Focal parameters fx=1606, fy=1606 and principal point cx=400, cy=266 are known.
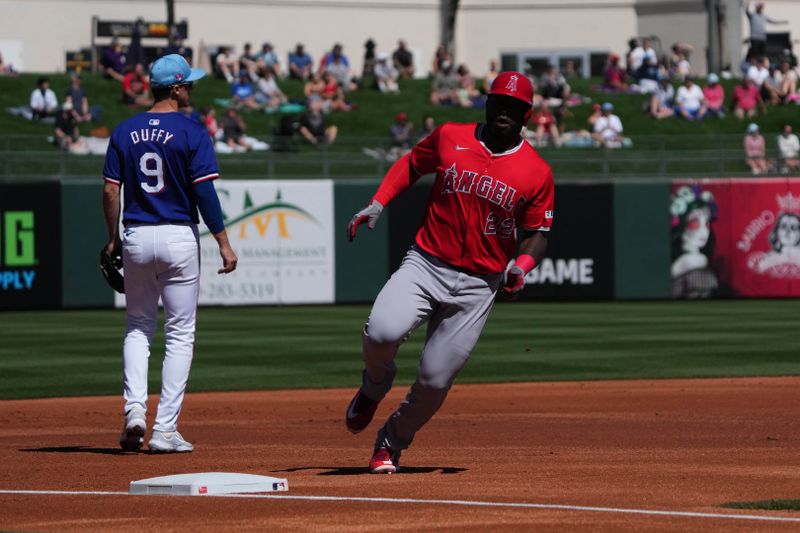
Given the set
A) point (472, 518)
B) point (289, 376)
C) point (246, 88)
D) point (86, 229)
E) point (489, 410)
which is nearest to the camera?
point (472, 518)

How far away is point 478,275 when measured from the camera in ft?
25.2

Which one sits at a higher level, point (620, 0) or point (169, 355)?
point (620, 0)

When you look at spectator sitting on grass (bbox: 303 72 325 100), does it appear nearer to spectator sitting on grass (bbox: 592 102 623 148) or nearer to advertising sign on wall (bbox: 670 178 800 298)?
Result: spectator sitting on grass (bbox: 592 102 623 148)

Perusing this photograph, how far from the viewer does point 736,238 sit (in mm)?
26609

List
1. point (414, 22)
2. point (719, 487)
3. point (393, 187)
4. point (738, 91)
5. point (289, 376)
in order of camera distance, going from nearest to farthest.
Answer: point (719, 487) < point (393, 187) < point (289, 376) < point (738, 91) < point (414, 22)

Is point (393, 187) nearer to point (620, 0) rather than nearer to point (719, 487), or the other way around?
point (719, 487)

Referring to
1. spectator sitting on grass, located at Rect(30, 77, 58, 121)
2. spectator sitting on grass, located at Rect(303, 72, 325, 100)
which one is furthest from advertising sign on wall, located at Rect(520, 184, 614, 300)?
spectator sitting on grass, located at Rect(30, 77, 58, 121)

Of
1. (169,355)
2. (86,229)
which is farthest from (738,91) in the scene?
(169,355)

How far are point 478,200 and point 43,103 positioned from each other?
23745 millimetres

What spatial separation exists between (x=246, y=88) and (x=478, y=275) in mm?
25145

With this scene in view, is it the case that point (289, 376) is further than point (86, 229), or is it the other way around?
point (86, 229)

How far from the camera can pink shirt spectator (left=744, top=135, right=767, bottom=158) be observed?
2891 cm

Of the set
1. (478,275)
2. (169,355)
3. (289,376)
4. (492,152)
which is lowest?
(289,376)

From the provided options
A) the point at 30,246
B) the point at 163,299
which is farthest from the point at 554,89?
the point at 163,299
